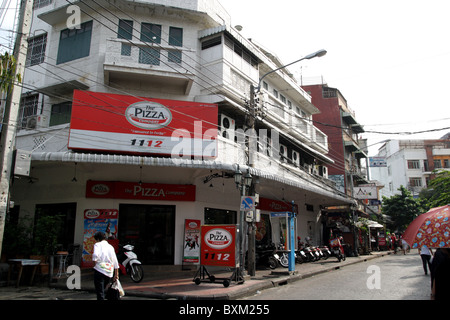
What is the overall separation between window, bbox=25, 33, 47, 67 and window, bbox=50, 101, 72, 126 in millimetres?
3040

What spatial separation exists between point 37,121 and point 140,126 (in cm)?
562

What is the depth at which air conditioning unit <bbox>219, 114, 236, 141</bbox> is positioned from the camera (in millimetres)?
16434

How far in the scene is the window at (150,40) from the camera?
15.2 meters

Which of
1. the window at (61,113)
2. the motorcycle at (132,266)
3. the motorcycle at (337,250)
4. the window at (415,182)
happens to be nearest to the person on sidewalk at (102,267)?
the motorcycle at (132,266)

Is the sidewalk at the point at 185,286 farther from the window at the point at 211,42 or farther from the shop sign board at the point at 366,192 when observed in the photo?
the shop sign board at the point at 366,192

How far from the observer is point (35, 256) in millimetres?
11266

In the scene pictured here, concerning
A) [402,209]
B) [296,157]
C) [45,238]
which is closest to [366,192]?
[296,157]

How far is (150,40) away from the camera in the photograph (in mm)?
15859

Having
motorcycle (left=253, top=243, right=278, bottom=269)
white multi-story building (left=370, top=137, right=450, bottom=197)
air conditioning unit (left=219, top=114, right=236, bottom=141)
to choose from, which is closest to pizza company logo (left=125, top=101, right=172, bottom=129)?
air conditioning unit (left=219, top=114, right=236, bottom=141)

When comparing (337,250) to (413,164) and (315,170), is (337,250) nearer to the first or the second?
(315,170)

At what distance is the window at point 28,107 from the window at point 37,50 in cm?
172

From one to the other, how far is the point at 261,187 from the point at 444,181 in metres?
8.37
